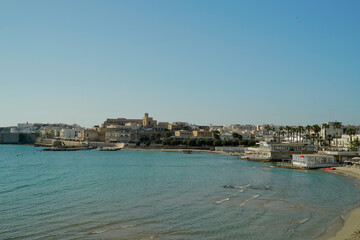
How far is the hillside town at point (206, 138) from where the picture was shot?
63059 mm

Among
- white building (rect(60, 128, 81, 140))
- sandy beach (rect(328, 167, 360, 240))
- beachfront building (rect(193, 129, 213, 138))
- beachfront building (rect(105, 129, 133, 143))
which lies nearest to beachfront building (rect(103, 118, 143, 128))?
white building (rect(60, 128, 81, 140))

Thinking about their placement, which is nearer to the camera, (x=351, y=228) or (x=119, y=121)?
(x=351, y=228)

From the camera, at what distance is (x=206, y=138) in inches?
4609

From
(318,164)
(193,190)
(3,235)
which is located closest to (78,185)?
(193,190)

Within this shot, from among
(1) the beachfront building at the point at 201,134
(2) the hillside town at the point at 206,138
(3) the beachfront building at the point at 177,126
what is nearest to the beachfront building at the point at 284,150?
(2) the hillside town at the point at 206,138

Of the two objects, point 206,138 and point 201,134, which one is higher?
point 201,134

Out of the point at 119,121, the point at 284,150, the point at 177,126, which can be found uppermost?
the point at 119,121

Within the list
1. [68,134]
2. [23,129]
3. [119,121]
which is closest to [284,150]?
[119,121]

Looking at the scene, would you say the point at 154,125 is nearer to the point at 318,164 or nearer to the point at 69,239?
the point at 318,164

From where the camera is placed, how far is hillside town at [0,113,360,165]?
207 ft

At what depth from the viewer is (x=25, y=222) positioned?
19.1 metres

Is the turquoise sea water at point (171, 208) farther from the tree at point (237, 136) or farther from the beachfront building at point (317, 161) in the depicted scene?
the tree at point (237, 136)

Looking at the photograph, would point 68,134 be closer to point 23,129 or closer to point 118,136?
point 118,136

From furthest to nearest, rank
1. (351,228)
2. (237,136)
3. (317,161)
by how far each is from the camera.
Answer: (237,136)
(317,161)
(351,228)
